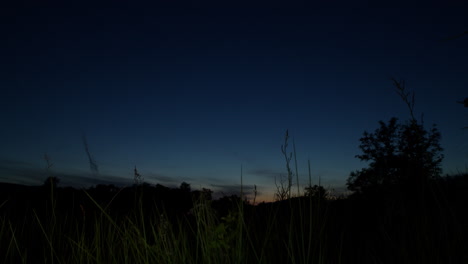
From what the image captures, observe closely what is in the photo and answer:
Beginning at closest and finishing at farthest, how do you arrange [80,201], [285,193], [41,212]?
1. [285,193]
2. [41,212]
3. [80,201]

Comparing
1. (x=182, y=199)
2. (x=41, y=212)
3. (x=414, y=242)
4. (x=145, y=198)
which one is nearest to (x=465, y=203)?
(x=414, y=242)

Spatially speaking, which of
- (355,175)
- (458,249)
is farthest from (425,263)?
(355,175)

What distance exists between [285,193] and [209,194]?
799 mm

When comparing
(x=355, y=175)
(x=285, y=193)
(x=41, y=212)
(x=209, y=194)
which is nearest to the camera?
(x=285, y=193)

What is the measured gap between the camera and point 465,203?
5062mm

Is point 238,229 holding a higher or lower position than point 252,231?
higher

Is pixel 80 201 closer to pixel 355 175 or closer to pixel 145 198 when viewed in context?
pixel 145 198

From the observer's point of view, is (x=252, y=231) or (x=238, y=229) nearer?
(x=238, y=229)

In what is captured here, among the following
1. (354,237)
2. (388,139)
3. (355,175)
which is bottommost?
(354,237)

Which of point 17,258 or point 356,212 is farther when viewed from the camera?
point 356,212

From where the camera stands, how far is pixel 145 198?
28.7 feet

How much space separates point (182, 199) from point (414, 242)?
7.31 metres

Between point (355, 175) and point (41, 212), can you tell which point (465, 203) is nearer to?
point (41, 212)

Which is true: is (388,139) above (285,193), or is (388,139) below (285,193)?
above
